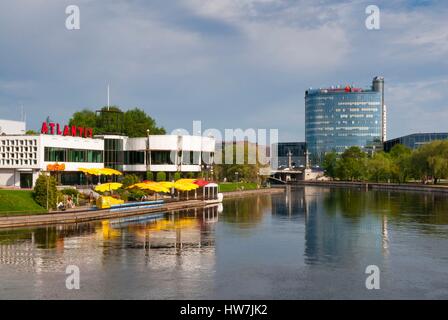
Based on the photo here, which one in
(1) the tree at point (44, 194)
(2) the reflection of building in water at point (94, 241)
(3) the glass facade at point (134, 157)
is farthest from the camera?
(3) the glass facade at point (134, 157)

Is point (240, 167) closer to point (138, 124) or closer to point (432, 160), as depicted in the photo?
point (138, 124)

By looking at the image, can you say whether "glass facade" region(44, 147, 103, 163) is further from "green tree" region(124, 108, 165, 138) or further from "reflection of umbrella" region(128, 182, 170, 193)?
"green tree" region(124, 108, 165, 138)

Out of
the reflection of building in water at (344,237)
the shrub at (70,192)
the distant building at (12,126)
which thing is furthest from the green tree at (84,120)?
the reflection of building in water at (344,237)

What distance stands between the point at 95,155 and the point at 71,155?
10.6 metres

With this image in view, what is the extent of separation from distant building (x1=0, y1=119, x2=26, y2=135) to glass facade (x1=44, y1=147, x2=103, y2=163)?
128ft

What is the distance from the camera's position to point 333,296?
30219 millimetres

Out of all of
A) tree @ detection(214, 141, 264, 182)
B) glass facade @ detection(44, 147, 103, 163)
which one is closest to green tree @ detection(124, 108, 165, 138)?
tree @ detection(214, 141, 264, 182)

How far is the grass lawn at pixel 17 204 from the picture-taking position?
203 feet

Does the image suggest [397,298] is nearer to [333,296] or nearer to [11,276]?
[333,296]

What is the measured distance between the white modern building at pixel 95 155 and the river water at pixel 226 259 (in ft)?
121

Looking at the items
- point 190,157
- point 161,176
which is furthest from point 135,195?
point 190,157

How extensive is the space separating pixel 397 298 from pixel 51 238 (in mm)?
33067

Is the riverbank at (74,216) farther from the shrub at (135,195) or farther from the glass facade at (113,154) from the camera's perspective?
the glass facade at (113,154)

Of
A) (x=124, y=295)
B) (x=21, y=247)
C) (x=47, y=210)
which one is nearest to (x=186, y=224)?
(x=47, y=210)
